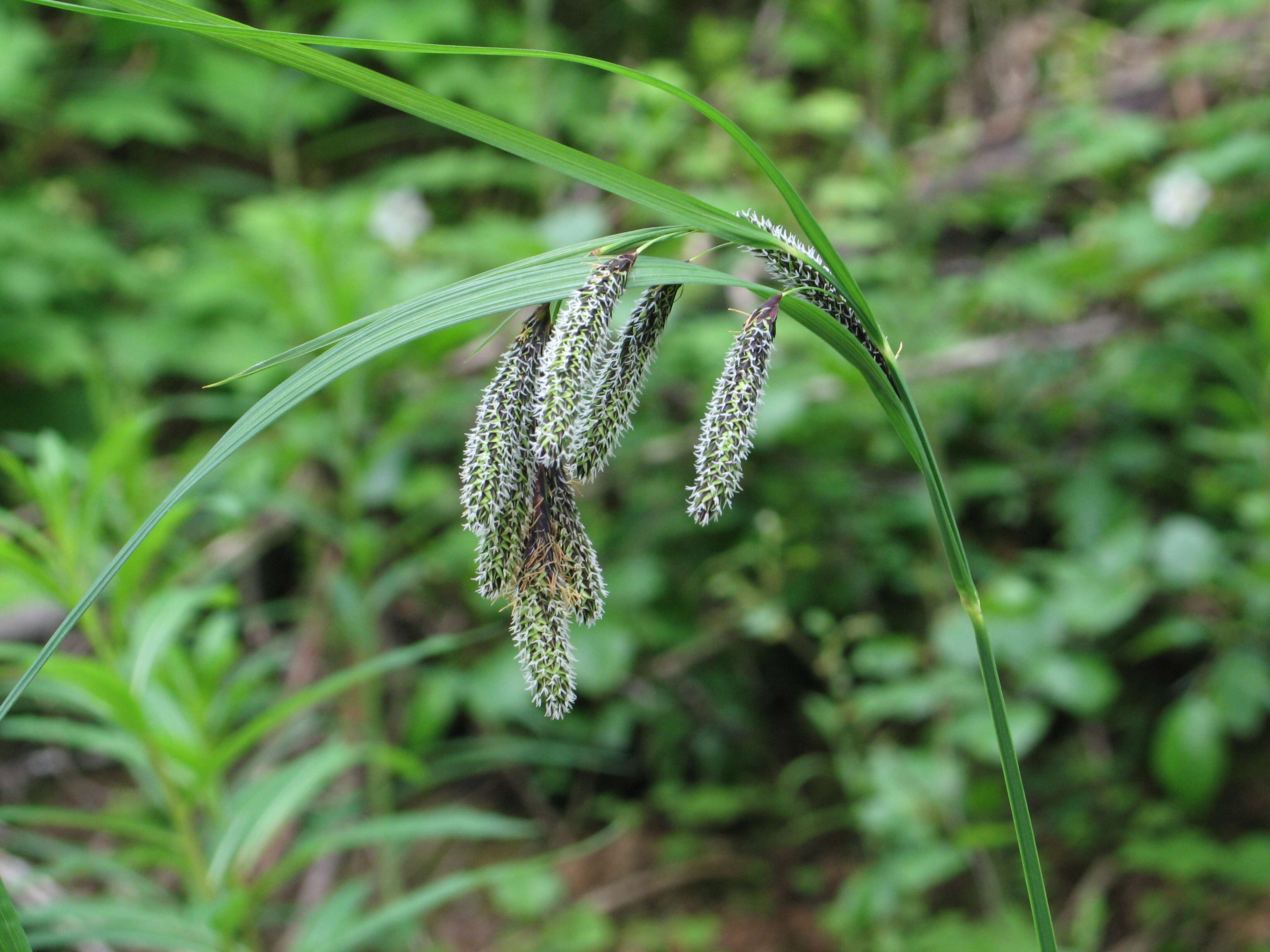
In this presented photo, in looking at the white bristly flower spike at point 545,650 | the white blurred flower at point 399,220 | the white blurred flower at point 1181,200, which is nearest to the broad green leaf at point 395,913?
the white bristly flower spike at point 545,650

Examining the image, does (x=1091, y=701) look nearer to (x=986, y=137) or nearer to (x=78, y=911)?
(x=78, y=911)

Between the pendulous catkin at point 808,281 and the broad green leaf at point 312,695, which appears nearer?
the pendulous catkin at point 808,281

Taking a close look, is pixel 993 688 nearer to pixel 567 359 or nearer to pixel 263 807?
pixel 567 359

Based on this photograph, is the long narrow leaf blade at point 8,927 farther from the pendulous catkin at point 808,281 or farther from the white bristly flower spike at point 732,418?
the pendulous catkin at point 808,281

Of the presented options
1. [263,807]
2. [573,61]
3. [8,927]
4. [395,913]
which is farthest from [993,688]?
[263,807]

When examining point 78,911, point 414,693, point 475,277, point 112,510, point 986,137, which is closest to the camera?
point 475,277

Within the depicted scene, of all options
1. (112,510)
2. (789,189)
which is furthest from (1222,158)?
(112,510)
